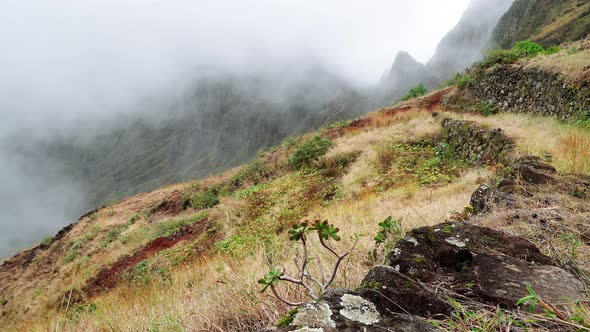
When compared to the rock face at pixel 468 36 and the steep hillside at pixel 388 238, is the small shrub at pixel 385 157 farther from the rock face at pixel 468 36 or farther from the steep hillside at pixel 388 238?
the rock face at pixel 468 36

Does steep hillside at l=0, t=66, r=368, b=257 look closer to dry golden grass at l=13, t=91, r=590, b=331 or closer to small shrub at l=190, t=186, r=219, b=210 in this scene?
small shrub at l=190, t=186, r=219, b=210

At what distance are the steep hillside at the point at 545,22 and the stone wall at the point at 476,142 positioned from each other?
6225 centimetres

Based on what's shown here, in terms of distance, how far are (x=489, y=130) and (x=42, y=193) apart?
21262 centimetres

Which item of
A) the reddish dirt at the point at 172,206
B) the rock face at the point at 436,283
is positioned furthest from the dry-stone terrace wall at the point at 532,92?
the reddish dirt at the point at 172,206

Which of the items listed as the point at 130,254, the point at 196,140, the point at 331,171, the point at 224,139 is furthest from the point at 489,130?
the point at 196,140

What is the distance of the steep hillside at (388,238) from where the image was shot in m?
1.21

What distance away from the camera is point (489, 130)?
7.49m

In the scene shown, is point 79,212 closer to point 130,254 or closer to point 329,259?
point 130,254

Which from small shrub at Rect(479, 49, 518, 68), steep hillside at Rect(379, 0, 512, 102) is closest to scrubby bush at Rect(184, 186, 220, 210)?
small shrub at Rect(479, 49, 518, 68)

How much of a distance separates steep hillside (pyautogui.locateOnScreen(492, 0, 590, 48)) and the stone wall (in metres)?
62.2

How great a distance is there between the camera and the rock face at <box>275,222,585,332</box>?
1026 millimetres

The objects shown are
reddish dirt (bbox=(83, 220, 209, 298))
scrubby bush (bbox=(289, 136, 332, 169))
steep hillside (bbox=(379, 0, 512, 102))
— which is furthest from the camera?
steep hillside (bbox=(379, 0, 512, 102))

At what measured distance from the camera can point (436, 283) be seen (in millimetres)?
1363

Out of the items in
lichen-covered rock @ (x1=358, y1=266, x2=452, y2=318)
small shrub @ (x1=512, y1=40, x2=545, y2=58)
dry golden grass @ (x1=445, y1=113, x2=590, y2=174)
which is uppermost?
small shrub @ (x1=512, y1=40, x2=545, y2=58)
